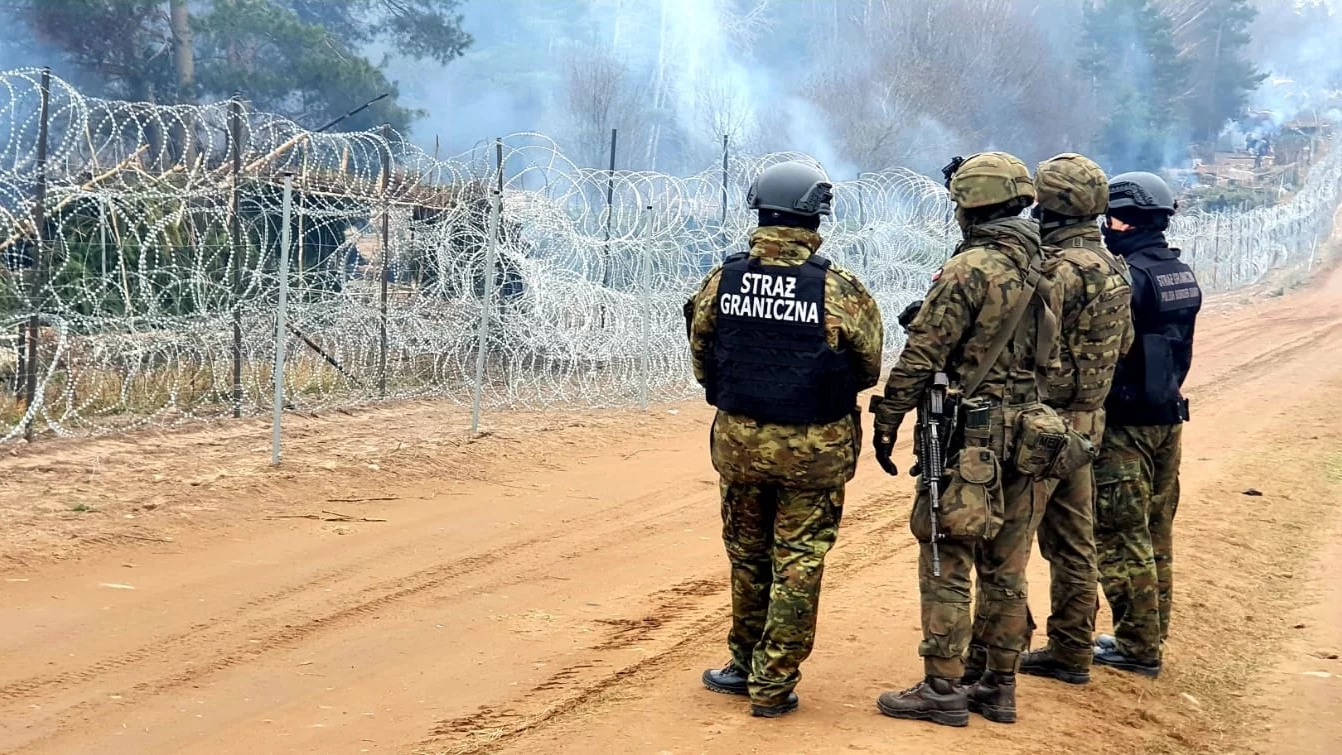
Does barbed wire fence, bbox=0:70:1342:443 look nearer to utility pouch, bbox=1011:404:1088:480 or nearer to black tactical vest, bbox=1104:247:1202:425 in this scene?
black tactical vest, bbox=1104:247:1202:425

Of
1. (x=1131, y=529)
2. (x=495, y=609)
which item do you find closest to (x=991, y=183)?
(x=1131, y=529)

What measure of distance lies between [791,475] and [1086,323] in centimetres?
119

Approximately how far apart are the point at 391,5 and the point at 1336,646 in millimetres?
23552

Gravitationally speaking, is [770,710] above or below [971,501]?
below

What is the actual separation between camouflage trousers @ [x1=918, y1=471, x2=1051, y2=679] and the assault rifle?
6 centimetres

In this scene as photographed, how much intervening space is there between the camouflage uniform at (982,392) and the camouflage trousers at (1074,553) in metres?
0.27

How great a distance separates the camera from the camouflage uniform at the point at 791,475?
4.18 metres

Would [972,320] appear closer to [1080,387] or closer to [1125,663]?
[1080,387]

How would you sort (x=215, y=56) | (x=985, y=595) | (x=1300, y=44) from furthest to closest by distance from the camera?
1. (x=1300, y=44)
2. (x=215, y=56)
3. (x=985, y=595)

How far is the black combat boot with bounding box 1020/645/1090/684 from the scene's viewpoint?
15.9 ft

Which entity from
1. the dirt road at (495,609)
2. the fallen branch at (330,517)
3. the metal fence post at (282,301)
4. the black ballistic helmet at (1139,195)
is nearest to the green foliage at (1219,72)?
the dirt road at (495,609)

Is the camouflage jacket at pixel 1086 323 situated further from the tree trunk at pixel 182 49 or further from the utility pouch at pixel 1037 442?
the tree trunk at pixel 182 49

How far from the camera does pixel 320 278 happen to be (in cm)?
1160

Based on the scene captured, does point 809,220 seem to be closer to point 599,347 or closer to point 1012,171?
point 1012,171
